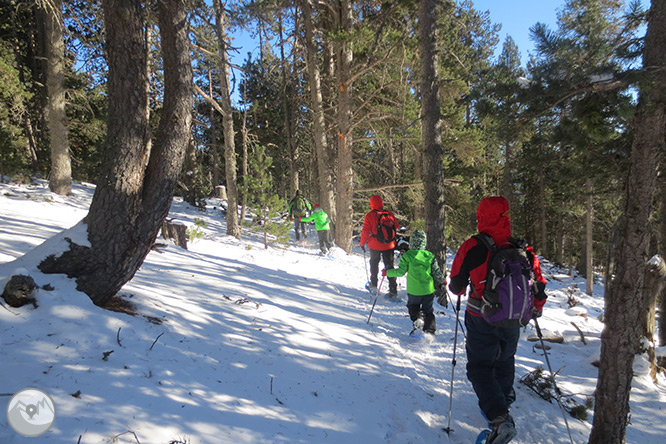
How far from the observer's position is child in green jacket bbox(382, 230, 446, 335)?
5.32 meters

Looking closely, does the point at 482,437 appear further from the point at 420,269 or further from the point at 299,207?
the point at 299,207

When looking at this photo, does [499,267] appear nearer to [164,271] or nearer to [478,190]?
[164,271]

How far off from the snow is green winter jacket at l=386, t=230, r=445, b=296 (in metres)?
0.84

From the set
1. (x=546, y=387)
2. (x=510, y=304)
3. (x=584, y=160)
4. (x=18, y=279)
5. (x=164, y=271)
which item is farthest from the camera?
(x=584, y=160)

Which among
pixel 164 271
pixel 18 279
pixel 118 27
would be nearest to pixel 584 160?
pixel 118 27

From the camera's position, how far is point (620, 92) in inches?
139

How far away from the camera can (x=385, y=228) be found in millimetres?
7203

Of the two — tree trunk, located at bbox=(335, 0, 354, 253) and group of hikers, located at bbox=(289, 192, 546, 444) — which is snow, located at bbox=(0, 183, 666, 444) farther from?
tree trunk, located at bbox=(335, 0, 354, 253)

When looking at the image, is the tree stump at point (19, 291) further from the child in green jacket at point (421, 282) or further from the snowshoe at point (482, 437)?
the child in green jacket at point (421, 282)

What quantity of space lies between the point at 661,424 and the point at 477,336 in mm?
3635

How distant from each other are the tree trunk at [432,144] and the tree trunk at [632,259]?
3293 millimetres

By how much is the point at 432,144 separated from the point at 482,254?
4.02m

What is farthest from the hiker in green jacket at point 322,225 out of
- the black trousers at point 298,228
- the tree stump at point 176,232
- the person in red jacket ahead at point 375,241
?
the tree stump at point 176,232

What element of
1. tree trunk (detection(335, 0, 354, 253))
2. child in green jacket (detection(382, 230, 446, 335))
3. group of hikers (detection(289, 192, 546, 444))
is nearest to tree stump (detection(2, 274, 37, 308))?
group of hikers (detection(289, 192, 546, 444))
